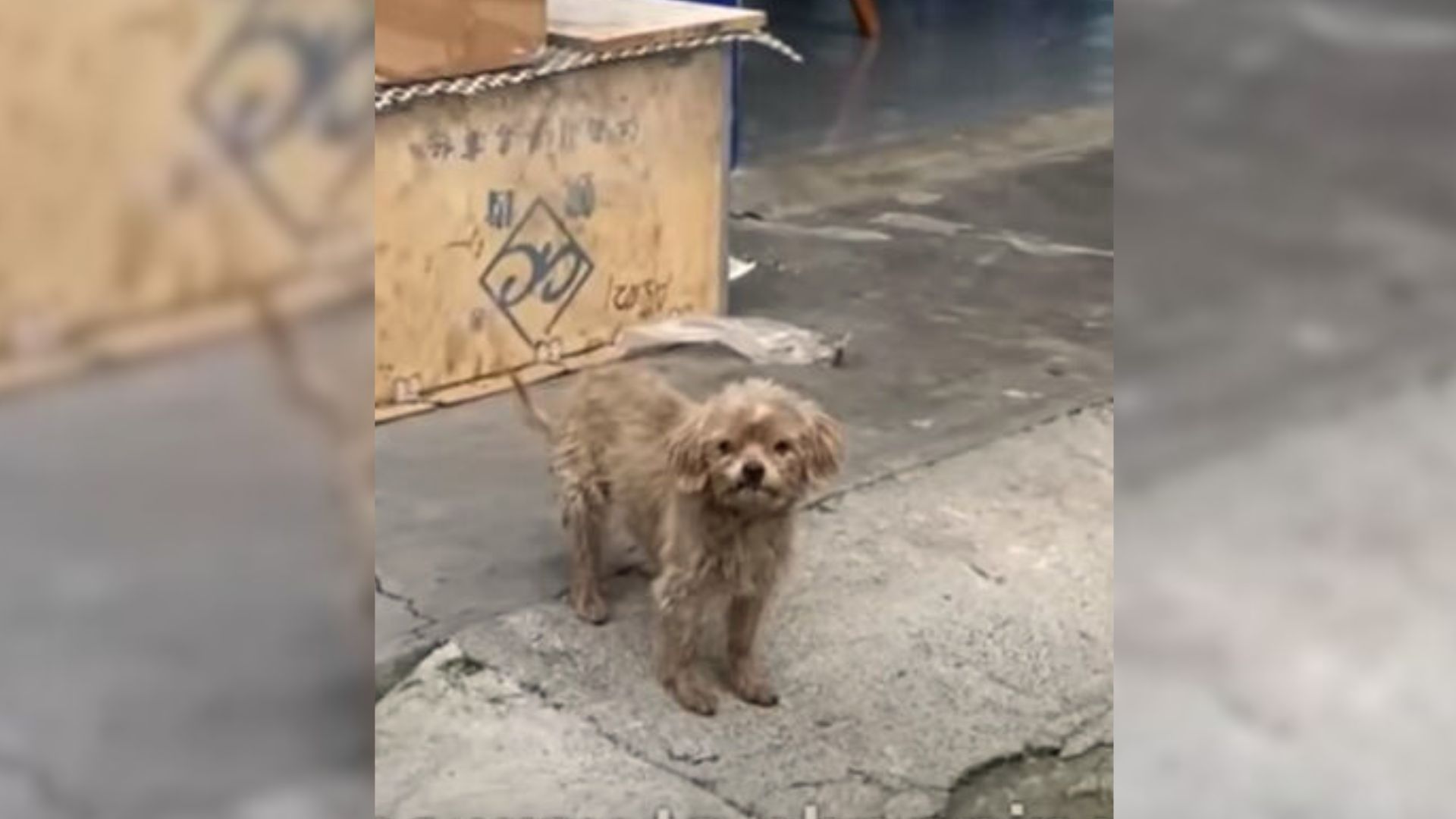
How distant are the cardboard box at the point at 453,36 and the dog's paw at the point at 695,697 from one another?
0.95 meters

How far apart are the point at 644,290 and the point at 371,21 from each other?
234cm

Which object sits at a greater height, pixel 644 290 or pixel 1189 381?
pixel 1189 381

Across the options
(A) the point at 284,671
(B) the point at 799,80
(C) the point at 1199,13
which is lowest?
(B) the point at 799,80

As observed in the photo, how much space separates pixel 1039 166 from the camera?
425 cm

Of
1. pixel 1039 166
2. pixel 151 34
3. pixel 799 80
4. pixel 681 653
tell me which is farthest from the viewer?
pixel 799 80

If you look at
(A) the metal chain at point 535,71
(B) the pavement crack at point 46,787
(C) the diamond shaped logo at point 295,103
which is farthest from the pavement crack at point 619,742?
(C) the diamond shaped logo at point 295,103

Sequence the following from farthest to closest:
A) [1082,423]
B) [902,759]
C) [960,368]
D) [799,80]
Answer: [799,80]
[960,368]
[1082,423]
[902,759]

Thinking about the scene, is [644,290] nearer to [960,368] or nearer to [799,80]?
[960,368]

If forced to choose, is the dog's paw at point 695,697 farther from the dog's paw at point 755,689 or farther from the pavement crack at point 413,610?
the pavement crack at point 413,610

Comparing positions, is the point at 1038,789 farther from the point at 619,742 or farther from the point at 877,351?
the point at 877,351

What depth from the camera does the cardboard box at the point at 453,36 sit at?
2.49m

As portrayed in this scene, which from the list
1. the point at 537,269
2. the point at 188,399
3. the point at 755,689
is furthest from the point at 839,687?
the point at 188,399

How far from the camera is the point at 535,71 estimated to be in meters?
2.65

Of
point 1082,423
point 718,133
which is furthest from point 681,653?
point 718,133
